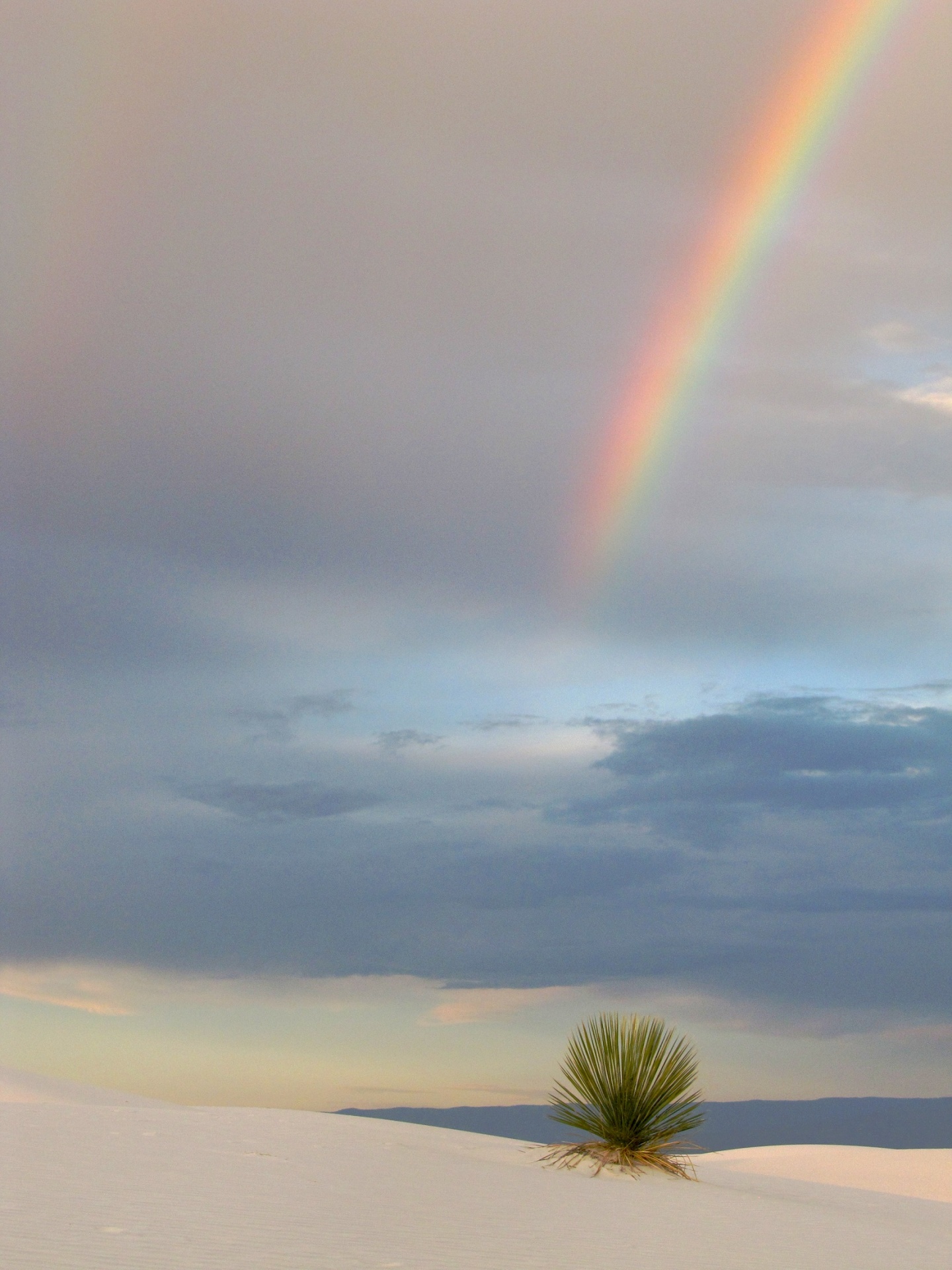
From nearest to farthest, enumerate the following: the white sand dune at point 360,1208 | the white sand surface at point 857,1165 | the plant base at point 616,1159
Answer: the white sand dune at point 360,1208 < the plant base at point 616,1159 < the white sand surface at point 857,1165

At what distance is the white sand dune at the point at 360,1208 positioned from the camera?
8.91m

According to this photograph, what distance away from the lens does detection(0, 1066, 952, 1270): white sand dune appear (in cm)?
891

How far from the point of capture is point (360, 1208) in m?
11.1

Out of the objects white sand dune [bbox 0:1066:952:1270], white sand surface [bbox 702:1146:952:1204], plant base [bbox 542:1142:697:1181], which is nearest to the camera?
white sand dune [bbox 0:1066:952:1270]

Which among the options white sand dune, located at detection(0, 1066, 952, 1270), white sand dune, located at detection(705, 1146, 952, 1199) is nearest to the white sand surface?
white sand dune, located at detection(705, 1146, 952, 1199)

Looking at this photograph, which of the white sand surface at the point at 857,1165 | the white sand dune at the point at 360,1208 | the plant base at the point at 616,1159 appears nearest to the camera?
the white sand dune at the point at 360,1208

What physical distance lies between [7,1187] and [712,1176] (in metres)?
11.6

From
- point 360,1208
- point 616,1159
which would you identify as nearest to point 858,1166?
point 616,1159

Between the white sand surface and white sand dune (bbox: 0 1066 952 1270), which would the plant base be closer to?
white sand dune (bbox: 0 1066 952 1270)

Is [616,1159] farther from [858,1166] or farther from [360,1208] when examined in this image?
[858,1166]

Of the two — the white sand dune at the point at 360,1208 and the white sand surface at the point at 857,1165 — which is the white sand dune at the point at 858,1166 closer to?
the white sand surface at the point at 857,1165

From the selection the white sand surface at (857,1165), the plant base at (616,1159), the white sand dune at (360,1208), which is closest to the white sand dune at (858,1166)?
the white sand surface at (857,1165)

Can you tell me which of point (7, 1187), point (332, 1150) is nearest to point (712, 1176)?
point (332, 1150)

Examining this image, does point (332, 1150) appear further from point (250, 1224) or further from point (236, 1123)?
point (250, 1224)
